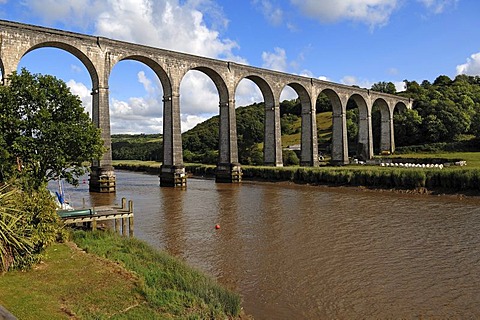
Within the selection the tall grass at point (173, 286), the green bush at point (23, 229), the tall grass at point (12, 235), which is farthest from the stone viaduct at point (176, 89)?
A: the tall grass at point (12, 235)

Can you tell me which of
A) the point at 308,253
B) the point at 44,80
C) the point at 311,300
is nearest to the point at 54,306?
the point at 311,300

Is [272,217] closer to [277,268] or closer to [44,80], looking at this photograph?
[277,268]

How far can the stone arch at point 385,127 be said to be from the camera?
58.0m

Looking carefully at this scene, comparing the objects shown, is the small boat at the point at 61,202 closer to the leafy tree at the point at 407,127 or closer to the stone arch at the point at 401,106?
the leafy tree at the point at 407,127

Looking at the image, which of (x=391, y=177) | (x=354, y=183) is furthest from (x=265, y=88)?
(x=391, y=177)

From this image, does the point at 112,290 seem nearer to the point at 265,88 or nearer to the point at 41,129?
the point at 41,129

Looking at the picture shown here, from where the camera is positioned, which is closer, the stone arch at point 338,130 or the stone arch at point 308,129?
the stone arch at point 308,129

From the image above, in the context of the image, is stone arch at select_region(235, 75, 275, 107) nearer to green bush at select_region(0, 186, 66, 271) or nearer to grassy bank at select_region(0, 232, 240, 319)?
grassy bank at select_region(0, 232, 240, 319)

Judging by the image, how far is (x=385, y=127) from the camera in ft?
194

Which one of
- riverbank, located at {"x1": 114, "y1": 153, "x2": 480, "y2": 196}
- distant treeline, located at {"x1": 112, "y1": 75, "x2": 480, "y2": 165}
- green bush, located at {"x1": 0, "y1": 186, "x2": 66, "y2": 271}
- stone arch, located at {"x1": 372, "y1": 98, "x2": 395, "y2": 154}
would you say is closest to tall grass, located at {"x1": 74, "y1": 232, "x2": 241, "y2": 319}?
green bush, located at {"x1": 0, "y1": 186, "x2": 66, "y2": 271}

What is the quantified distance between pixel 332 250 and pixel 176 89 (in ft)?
77.0

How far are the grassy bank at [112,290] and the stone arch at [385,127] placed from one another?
5318 centimetres

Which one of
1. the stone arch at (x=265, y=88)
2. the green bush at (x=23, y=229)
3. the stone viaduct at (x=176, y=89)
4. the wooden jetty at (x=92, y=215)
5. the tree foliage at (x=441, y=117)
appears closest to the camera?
the green bush at (x=23, y=229)

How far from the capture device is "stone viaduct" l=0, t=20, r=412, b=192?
26.0 meters
